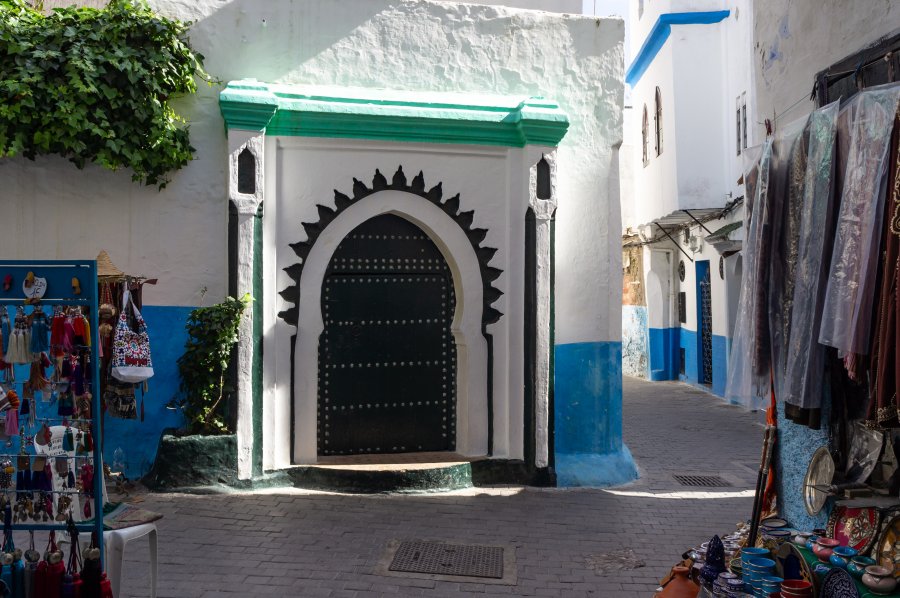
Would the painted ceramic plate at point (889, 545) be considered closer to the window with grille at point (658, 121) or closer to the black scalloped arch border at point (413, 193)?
the black scalloped arch border at point (413, 193)

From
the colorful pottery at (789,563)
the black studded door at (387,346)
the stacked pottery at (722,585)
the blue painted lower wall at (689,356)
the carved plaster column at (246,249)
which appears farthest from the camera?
the blue painted lower wall at (689,356)

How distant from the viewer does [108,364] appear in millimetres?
6031

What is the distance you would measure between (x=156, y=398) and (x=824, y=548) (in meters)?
5.32

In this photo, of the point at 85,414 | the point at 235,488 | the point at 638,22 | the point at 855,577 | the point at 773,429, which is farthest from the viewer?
the point at 638,22

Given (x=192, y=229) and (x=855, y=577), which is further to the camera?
(x=192, y=229)

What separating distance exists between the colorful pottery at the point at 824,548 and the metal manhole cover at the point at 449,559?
2.00 m

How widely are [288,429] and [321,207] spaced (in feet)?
6.57

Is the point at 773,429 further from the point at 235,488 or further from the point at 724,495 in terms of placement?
the point at 235,488

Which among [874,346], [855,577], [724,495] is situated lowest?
[724,495]

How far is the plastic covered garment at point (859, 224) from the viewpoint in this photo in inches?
134

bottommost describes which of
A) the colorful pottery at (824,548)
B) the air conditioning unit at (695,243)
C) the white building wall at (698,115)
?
the colorful pottery at (824,548)

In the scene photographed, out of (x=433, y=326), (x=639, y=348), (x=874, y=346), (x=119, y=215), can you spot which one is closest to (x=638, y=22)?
(x=639, y=348)

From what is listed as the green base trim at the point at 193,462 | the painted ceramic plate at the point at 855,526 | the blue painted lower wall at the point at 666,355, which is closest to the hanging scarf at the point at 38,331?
the green base trim at the point at 193,462

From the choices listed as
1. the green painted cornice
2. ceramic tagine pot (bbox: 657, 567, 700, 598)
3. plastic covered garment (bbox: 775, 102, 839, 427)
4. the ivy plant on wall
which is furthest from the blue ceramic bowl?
the ivy plant on wall
